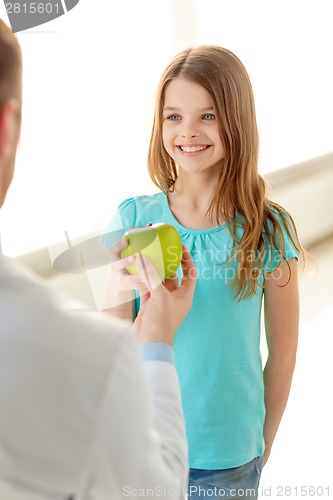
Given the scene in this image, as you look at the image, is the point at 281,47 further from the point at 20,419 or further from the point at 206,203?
the point at 20,419

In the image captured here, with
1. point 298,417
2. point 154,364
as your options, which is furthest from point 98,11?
point 154,364

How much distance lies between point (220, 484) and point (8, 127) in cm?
100

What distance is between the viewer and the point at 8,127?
25.9 inches

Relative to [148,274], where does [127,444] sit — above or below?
A: above

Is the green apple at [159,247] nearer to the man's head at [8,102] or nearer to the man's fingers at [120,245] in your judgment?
the man's fingers at [120,245]

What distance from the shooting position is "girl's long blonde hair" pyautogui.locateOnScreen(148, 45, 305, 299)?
1506 mm

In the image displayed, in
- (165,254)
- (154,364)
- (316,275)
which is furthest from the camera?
(316,275)

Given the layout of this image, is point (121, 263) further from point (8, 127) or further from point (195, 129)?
point (8, 127)

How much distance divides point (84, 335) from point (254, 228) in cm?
91

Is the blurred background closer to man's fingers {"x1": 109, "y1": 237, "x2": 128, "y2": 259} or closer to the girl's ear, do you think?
man's fingers {"x1": 109, "y1": 237, "x2": 128, "y2": 259}

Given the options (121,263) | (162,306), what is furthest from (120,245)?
(162,306)

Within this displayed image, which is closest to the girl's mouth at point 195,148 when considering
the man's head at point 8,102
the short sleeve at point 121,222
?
the short sleeve at point 121,222

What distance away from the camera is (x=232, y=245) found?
152 centimetres

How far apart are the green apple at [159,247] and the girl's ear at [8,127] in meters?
0.69
